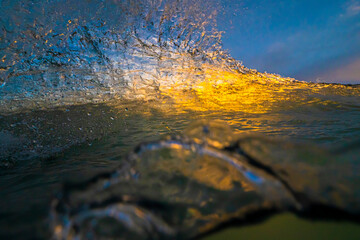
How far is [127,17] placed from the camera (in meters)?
9.36

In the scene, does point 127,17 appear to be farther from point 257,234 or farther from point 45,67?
point 257,234

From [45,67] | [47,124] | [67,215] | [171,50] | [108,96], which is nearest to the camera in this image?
[67,215]

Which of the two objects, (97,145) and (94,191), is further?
(97,145)

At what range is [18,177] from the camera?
95.7 inches

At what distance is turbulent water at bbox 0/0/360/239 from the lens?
99 cm

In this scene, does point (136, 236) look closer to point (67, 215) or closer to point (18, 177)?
point (67, 215)

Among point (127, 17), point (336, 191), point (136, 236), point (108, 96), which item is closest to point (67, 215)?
point (136, 236)

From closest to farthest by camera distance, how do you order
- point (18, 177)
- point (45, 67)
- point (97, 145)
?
point (18, 177) → point (97, 145) → point (45, 67)

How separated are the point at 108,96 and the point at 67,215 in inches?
374

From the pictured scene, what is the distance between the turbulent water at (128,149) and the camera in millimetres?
988

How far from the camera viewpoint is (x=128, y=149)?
11.0 feet

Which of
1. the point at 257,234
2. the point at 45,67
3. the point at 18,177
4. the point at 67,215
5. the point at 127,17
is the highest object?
the point at 127,17

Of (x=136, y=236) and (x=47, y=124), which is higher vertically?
(x=136, y=236)

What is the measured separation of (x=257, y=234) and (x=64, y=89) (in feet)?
33.7
